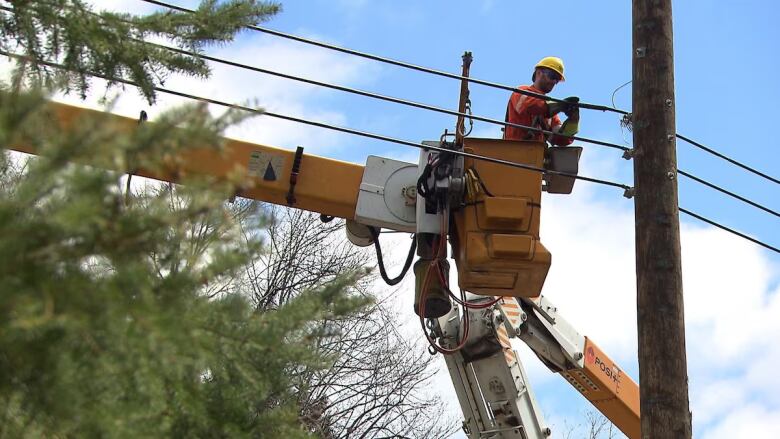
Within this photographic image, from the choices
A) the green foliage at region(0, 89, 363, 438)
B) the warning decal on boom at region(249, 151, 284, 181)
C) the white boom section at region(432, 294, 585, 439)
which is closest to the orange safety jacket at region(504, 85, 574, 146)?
the warning decal on boom at region(249, 151, 284, 181)

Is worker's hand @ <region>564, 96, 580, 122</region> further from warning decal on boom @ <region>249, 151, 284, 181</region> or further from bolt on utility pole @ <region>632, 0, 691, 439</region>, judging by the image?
warning decal on boom @ <region>249, 151, 284, 181</region>

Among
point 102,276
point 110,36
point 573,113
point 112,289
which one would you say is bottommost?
point 112,289

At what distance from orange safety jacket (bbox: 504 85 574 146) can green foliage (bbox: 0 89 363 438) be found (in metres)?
5.57

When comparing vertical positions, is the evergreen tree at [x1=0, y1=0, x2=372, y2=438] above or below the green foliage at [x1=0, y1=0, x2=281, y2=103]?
below

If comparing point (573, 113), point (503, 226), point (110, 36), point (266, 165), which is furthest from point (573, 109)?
point (110, 36)

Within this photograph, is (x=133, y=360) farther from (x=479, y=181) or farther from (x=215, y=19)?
(x=479, y=181)

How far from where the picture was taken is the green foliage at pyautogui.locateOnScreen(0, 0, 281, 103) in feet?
18.8

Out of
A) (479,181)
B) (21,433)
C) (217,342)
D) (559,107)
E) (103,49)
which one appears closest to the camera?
(21,433)

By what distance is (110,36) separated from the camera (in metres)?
5.78

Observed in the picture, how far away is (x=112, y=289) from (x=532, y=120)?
21.1ft

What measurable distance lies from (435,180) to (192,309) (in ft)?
16.1

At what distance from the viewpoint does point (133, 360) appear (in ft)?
11.9

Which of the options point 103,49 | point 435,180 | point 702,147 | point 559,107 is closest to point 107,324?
point 103,49

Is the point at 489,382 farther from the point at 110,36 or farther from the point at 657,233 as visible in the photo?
the point at 110,36
